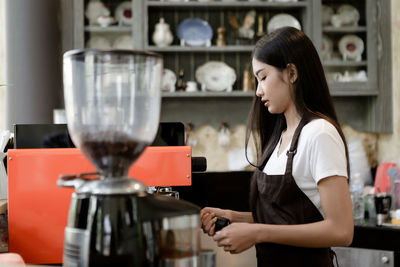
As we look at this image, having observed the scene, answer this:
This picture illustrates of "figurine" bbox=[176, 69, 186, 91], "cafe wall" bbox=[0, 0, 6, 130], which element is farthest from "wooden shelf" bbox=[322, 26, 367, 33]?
"cafe wall" bbox=[0, 0, 6, 130]

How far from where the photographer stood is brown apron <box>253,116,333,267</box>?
4.86 ft

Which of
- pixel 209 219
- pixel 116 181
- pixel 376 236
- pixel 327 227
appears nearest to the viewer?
pixel 116 181

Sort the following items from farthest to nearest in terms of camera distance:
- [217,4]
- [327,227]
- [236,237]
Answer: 1. [217,4]
2. [327,227]
3. [236,237]

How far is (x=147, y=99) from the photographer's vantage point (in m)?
0.87

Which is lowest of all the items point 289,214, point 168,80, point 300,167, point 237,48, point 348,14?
point 289,214

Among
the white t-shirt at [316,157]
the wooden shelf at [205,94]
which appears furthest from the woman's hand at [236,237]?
the wooden shelf at [205,94]

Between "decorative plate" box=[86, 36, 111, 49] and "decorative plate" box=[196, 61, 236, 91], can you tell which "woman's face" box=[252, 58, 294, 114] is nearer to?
"decorative plate" box=[196, 61, 236, 91]

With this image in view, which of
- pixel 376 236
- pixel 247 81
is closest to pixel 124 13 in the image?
pixel 247 81

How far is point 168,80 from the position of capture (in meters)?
3.40

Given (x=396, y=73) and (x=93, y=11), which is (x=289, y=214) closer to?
(x=396, y=73)

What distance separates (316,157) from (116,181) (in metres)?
0.70

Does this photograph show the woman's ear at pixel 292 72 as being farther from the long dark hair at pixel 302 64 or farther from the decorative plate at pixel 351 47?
the decorative plate at pixel 351 47

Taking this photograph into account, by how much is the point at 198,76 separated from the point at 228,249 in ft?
7.64

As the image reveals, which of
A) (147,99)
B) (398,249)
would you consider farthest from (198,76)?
(147,99)
